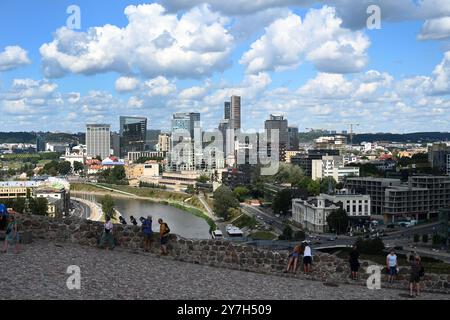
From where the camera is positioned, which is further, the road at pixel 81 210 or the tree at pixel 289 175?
the tree at pixel 289 175

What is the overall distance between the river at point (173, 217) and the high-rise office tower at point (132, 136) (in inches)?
3716

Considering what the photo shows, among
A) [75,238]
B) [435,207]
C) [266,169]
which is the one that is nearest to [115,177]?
[266,169]

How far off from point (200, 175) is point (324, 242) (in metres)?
63.9

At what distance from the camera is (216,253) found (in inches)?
399

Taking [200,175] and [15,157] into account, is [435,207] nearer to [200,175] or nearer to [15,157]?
[200,175]

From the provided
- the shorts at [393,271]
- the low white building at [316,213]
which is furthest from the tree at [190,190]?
the shorts at [393,271]

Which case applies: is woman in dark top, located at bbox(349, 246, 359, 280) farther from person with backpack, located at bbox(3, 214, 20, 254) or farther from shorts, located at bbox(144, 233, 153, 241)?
person with backpack, located at bbox(3, 214, 20, 254)

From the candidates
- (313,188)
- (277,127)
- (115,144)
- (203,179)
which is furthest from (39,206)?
(115,144)

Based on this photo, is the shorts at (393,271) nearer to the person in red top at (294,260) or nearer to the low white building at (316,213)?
the person in red top at (294,260)

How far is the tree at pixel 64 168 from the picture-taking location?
13138 cm

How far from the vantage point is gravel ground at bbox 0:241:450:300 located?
25.4 ft

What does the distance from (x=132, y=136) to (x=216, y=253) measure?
177 meters

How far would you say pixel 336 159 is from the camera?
90.2 m

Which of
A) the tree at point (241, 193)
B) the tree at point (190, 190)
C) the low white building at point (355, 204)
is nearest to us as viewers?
the low white building at point (355, 204)
